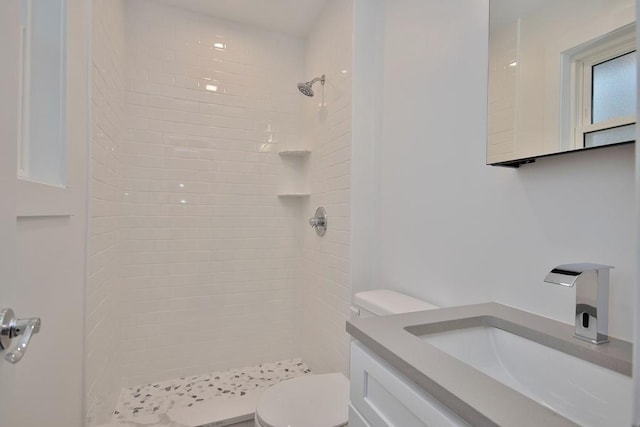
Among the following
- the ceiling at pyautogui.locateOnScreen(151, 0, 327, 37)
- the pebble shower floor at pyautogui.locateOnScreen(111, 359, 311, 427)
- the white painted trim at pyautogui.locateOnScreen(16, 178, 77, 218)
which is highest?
the ceiling at pyautogui.locateOnScreen(151, 0, 327, 37)

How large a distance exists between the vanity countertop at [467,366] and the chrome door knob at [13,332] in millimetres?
652

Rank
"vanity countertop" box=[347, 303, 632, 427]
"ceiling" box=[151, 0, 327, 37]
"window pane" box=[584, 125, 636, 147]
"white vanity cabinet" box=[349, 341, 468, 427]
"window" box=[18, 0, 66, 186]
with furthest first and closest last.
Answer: "ceiling" box=[151, 0, 327, 37], "window" box=[18, 0, 66, 186], "window pane" box=[584, 125, 636, 147], "white vanity cabinet" box=[349, 341, 468, 427], "vanity countertop" box=[347, 303, 632, 427]

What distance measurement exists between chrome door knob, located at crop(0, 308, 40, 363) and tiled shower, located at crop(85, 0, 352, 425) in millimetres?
1292

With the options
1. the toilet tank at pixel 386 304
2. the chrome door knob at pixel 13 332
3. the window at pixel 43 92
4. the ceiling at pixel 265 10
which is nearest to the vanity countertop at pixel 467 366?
the toilet tank at pixel 386 304

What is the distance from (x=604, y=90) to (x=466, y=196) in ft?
1.63

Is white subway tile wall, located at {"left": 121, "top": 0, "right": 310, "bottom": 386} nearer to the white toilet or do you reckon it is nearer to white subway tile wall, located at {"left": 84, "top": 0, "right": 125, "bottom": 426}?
white subway tile wall, located at {"left": 84, "top": 0, "right": 125, "bottom": 426}

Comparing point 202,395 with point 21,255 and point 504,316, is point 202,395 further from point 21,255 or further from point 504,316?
point 504,316

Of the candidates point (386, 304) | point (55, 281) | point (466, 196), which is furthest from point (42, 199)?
point (466, 196)

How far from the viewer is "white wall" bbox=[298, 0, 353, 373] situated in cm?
179

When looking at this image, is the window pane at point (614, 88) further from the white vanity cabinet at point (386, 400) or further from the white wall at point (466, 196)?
the white vanity cabinet at point (386, 400)

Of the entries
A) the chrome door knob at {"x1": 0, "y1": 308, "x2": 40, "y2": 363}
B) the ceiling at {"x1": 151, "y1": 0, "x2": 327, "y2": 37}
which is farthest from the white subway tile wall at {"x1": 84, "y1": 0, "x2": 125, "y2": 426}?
the chrome door knob at {"x1": 0, "y1": 308, "x2": 40, "y2": 363}

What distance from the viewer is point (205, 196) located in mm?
2262

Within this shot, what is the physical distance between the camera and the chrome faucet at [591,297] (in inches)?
28.3

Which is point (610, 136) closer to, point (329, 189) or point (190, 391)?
point (329, 189)
